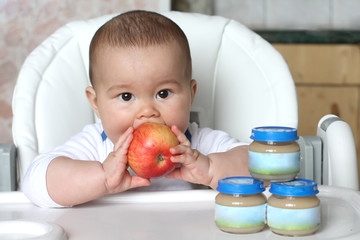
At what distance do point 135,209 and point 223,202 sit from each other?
0.21 m

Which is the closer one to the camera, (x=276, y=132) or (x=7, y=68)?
(x=276, y=132)

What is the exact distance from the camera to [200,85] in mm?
1319

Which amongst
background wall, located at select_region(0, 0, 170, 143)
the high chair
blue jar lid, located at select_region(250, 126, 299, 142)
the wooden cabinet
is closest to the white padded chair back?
the high chair

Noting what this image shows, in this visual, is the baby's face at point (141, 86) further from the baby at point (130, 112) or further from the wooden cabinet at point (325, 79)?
the wooden cabinet at point (325, 79)

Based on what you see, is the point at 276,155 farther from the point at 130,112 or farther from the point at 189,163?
the point at 130,112

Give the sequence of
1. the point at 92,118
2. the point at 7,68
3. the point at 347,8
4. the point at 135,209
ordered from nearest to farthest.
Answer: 1. the point at 135,209
2. the point at 92,118
3. the point at 7,68
4. the point at 347,8

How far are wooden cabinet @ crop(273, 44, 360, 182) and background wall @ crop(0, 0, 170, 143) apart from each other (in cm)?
71

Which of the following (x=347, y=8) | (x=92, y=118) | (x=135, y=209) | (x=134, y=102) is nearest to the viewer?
(x=135, y=209)

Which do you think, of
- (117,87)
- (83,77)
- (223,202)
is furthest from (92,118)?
(223,202)

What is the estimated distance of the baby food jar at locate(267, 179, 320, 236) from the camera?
68cm

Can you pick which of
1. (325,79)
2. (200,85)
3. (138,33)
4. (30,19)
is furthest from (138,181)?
(325,79)

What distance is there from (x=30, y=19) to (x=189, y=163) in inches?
73.1

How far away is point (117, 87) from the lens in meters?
0.99

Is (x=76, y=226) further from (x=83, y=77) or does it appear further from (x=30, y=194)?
(x=83, y=77)
